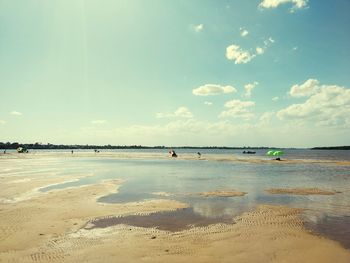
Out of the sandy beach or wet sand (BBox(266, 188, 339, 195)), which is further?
wet sand (BBox(266, 188, 339, 195))

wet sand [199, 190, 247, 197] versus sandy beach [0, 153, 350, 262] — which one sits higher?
wet sand [199, 190, 247, 197]

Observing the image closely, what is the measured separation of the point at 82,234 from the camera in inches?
520

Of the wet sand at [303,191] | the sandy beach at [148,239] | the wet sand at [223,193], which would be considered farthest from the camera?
the wet sand at [303,191]

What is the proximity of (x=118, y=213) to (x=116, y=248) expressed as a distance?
6236 millimetres

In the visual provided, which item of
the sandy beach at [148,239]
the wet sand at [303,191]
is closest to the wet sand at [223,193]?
the wet sand at [303,191]

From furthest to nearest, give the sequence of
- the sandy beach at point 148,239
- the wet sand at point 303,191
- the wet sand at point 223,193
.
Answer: the wet sand at point 303,191 < the wet sand at point 223,193 < the sandy beach at point 148,239

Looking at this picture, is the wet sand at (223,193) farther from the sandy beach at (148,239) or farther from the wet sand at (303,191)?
the sandy beach at (148,239)

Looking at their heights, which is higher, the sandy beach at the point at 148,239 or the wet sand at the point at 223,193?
the wet sand at the point at 223,193

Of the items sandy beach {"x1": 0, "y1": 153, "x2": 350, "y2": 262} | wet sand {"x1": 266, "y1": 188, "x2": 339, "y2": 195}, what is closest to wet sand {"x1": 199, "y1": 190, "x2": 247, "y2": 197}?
wet sand {"x1": 266, "y1": 188, "x2": 339, "y2": 195}

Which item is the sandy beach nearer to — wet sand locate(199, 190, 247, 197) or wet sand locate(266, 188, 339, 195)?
wet sand locate(199, 190, 247, 197)

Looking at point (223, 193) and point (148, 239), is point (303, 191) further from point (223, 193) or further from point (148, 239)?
point (148, 239)

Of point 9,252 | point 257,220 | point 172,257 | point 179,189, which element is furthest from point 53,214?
point 179,189

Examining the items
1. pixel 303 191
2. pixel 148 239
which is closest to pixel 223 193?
pixel 303 191

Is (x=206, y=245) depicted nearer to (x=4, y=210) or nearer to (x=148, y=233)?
(x=148, y=233)
